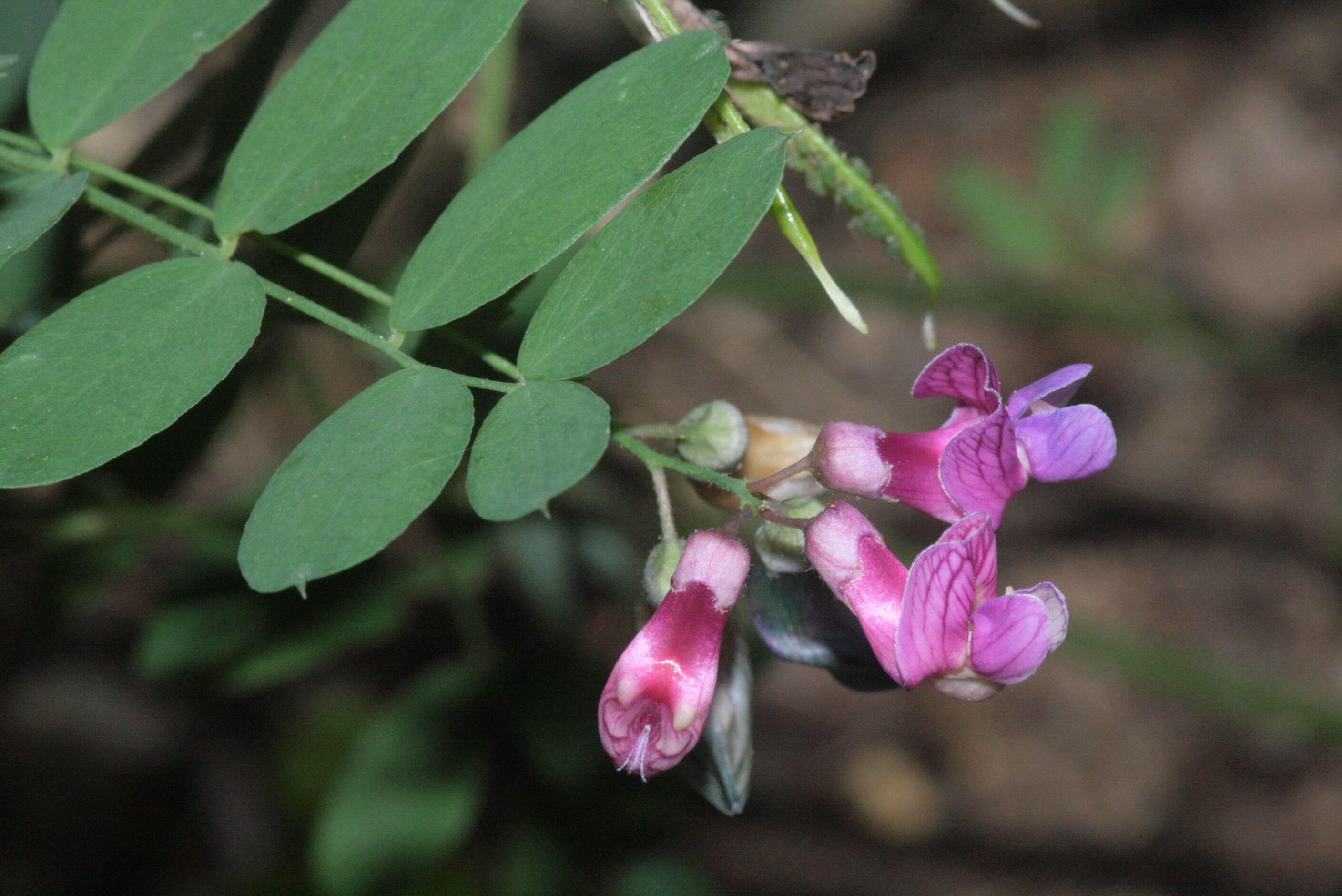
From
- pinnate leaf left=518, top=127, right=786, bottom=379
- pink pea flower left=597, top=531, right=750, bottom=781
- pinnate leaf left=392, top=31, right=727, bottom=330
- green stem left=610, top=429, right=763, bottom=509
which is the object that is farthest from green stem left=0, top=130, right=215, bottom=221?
pink pea flower left=597, top=531, right=750, bottom=781

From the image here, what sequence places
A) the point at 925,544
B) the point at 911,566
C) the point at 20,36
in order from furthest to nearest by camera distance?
the point at 925,544, the point at 20,36, the point at 911,566

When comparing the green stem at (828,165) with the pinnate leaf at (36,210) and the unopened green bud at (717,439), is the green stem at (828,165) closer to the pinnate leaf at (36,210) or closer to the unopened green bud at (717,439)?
the unopened green bud at (717,439)

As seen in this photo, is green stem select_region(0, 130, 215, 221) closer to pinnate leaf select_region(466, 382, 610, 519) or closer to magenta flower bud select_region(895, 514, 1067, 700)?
pinnate leaf select_region(466, 382, 610, 519)

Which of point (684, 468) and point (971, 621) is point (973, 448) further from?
point (684, 468)

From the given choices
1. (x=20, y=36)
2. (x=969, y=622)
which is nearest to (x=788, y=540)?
(x=969, y=622)

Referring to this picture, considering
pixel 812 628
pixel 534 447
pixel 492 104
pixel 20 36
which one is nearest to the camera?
pixel 534 447

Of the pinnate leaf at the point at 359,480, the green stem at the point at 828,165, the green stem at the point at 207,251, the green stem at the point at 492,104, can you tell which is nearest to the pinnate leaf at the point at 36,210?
the green stem at the point at 207,251

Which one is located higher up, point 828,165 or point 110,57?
point 110,57

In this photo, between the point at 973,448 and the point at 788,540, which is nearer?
the point at 973,448
